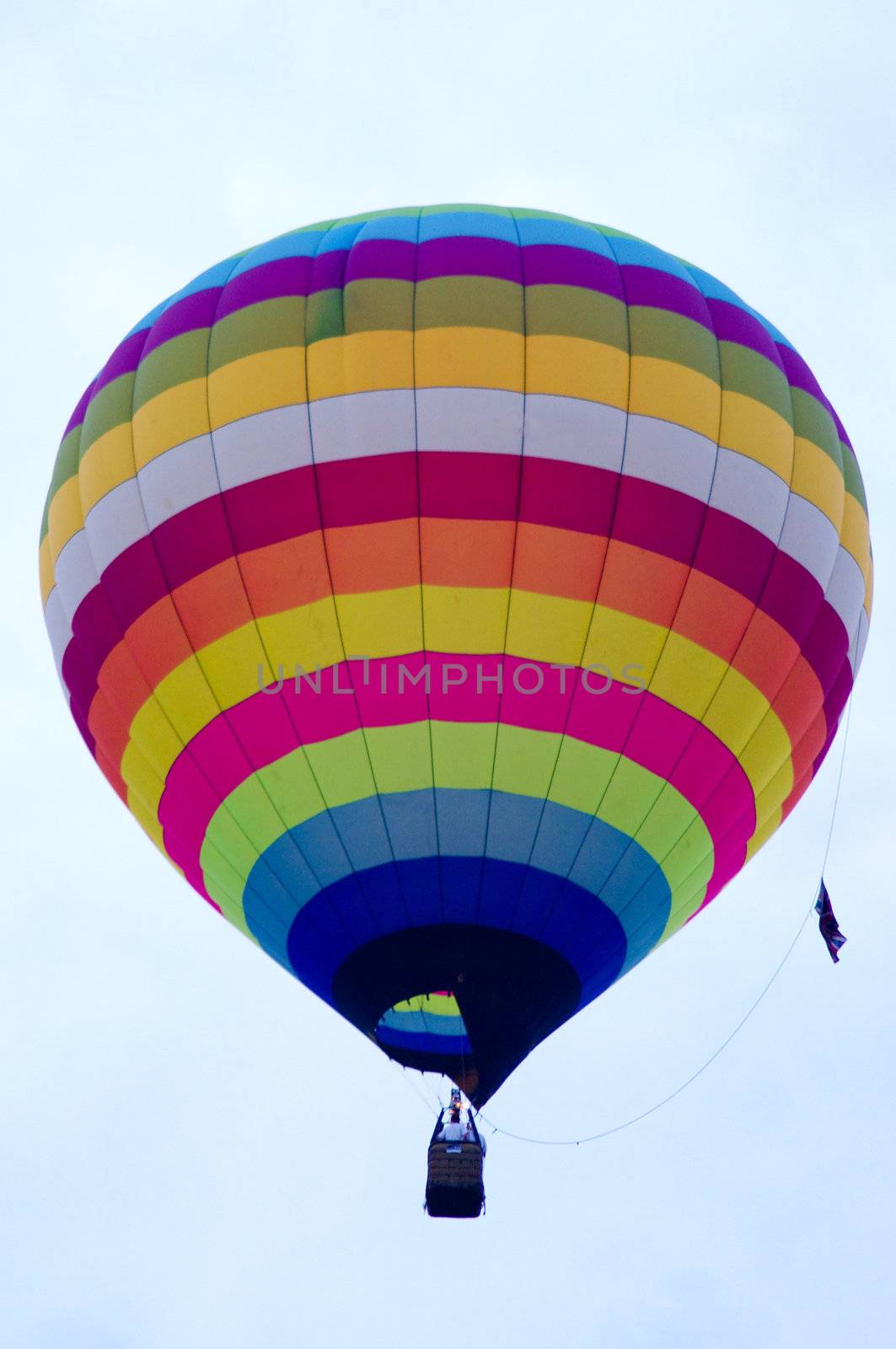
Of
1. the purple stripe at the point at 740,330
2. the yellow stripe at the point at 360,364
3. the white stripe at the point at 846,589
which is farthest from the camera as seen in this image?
the white stripe at the point at 846,589

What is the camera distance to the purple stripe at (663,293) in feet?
35.2

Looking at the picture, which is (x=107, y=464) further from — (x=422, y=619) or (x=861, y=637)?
(x=861, y=637)

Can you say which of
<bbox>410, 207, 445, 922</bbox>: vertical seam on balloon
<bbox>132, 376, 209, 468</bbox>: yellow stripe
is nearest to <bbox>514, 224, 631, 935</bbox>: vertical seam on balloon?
<bbox>410, 207, 445, 922</bbox>: vertical seam on balloon

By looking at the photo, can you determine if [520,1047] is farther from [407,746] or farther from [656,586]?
[656,586]

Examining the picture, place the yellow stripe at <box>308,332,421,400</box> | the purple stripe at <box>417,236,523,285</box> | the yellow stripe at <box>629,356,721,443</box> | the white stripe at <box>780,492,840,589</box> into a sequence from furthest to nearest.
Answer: the white stripe at <box>780,492,840,589</box> < the purple stripe at <box>417,236,523,285</box> < the yellow stripe at <box>629,356,721,443</box> < the yellow stripe at <box>308,332,421,400</box>

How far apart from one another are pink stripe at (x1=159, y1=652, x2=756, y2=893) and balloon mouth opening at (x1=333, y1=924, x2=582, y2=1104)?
105 cm

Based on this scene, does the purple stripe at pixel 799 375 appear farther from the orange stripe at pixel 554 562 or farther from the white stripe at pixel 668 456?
the orange stripe at pixel 554 562

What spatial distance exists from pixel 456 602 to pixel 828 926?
3.85 metres

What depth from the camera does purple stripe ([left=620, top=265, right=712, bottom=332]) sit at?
10.7 meters

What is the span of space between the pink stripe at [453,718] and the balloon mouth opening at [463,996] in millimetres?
1052

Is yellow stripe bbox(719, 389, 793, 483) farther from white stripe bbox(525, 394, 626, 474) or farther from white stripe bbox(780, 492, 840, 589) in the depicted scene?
white stripe bbox(525, 394, 626, 474)

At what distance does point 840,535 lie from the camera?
36.4ft

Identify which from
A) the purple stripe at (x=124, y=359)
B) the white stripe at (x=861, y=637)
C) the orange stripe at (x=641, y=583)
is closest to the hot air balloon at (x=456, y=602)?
the orange stripe at (x=641, y=583)

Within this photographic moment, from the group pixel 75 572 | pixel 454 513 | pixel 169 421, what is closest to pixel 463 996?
pixel 454 513
